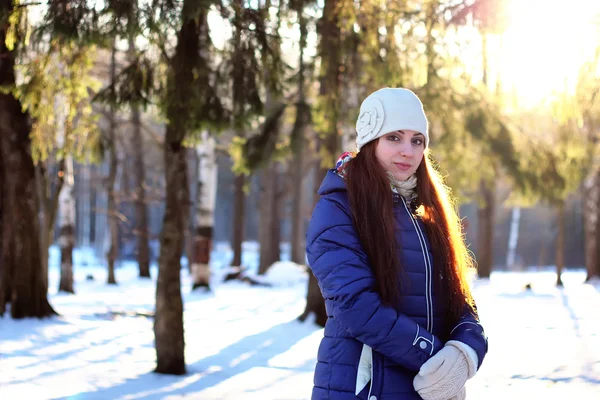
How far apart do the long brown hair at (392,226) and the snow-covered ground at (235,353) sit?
4495 mm

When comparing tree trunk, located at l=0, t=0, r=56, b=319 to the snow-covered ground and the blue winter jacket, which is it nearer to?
the snow-covered ground

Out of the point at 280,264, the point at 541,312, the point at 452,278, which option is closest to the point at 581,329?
the point at 541,312

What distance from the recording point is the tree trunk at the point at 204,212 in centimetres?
1878

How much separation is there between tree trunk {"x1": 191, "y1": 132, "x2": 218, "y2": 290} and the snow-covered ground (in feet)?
10.3

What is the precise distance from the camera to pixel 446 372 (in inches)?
91.8

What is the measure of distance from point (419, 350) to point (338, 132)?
9413 mm

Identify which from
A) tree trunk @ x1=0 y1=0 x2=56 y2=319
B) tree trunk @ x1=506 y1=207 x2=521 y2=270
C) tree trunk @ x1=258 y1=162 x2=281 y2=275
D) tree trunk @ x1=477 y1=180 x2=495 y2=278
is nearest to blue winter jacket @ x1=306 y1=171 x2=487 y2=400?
tree trunk @ x1=0 y1=0 x2=56 y2=319

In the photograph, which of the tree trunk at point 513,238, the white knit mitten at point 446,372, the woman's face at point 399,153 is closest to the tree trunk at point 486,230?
the woman's face at point 399,153

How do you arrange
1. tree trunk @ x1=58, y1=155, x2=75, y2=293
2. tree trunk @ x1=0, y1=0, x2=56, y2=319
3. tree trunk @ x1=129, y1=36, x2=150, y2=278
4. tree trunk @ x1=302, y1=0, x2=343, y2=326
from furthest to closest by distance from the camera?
tree trunk @ x1=129, y1=36, x2=150, y2=278 → tree trunk @ x1=58, y1=155, x2=75, y2=293 → tree trunk @ x1=0, y1=0, x2=56, y2=319 → tree trunk @ x1=302, y1=0, x2=343, y2=326

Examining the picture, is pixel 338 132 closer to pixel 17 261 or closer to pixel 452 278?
pixel 17 261

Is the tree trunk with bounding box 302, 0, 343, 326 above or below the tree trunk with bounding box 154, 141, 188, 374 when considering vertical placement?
above

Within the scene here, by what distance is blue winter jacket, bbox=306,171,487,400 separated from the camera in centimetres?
233

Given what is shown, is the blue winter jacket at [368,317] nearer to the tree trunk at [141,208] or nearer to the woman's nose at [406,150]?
the woman's nose at [406,150]

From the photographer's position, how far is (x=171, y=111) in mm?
7117
